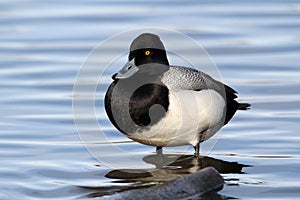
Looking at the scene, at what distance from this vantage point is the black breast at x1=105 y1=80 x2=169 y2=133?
7.38 m

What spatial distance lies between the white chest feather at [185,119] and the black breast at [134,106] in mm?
66

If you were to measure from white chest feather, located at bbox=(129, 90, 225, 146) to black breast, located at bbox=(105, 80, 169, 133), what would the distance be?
66mm

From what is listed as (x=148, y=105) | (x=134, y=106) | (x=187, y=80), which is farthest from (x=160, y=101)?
(x=187, y=80)

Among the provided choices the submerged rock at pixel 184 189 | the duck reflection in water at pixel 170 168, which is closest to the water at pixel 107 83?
the duck reflection in water at pixel 170 168

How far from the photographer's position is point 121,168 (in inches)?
309

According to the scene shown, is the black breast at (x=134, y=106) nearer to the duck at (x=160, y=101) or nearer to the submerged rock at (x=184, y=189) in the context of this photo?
the duck at (x=160, y=101)

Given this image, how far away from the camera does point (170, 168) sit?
7957 mm

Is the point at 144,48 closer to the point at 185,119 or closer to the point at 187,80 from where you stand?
the point at 187,80

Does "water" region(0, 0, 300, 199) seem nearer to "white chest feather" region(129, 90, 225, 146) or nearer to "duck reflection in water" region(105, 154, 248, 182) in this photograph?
"duck reflection in water" region(105, 154, 248, 182)

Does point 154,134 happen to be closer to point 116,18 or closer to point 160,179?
point 160,179

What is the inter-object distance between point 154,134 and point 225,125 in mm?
1454

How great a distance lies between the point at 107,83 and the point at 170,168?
264cm

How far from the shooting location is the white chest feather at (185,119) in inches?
295

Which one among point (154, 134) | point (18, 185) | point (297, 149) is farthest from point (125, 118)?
point (297, 149)
